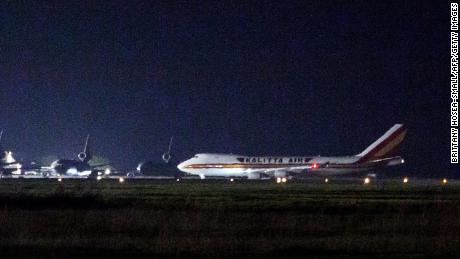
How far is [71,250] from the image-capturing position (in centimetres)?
2233

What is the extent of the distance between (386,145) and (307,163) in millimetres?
11178

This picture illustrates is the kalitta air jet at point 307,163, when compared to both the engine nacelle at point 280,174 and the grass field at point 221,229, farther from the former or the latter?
the grass field at point 221,229

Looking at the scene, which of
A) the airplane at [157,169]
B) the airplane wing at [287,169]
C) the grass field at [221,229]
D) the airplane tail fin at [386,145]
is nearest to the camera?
the grass field at [221,229]

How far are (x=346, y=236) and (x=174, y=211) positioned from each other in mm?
11563

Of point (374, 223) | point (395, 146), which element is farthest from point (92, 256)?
point (395, 146)

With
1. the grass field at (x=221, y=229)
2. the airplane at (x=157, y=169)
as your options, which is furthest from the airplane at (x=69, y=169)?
the grass field at (x=221, y=229)

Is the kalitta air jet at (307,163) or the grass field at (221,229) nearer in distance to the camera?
the grass field at (221,229)

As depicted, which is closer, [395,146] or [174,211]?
[174,211]

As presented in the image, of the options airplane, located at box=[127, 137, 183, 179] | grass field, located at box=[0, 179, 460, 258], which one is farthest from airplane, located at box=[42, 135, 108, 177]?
grass field, located at box=[0, 179, 460, 258]

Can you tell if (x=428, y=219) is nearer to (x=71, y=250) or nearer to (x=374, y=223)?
(x=374, y=223)

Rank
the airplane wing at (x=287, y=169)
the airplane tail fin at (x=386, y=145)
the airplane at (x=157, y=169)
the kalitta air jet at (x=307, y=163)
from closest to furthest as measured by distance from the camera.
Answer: the airplane wing at (x=287, y=169) < the kalitta air jet at (x=307, y=163) < the airplane tail fin at (x=386, y=145) < the airplane at (x=157, y=169)

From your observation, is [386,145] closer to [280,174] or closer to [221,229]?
[280,174]

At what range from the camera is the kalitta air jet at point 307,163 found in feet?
352

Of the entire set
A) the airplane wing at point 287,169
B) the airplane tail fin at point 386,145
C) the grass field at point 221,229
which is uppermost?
the airplane tail fin at point 386,145
